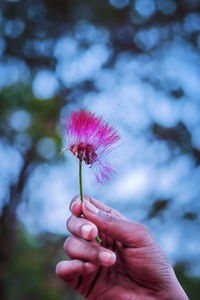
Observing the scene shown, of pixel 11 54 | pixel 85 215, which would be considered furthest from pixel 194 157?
pixel 85 215

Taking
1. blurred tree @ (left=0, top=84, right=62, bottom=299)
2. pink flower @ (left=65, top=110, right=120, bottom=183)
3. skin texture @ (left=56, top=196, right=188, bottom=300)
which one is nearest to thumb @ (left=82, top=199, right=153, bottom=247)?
skin texture @ (left=56, top=196, right=188, bottom=300)

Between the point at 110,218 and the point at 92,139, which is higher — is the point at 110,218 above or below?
below

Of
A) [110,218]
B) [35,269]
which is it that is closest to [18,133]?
[35,269]

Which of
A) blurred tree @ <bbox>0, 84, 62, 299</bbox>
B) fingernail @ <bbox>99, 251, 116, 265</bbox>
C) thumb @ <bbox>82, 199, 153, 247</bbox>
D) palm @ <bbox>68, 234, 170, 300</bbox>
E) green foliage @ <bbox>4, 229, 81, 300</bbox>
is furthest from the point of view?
green foliage @ <bbox>4, 229, 81, 300</bbox>

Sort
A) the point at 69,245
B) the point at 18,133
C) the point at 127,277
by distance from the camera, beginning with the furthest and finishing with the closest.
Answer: the point at 18,133 → the point at 127,277 → the point at 69,245

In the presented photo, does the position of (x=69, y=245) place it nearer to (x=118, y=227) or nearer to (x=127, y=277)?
(x=118, y=227)

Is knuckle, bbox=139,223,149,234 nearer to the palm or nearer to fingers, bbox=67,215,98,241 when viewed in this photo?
A: the palm

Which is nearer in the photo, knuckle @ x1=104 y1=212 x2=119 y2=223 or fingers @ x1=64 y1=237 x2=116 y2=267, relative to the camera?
fingers @ x1=64 y1=237 x2=116 y2=267
